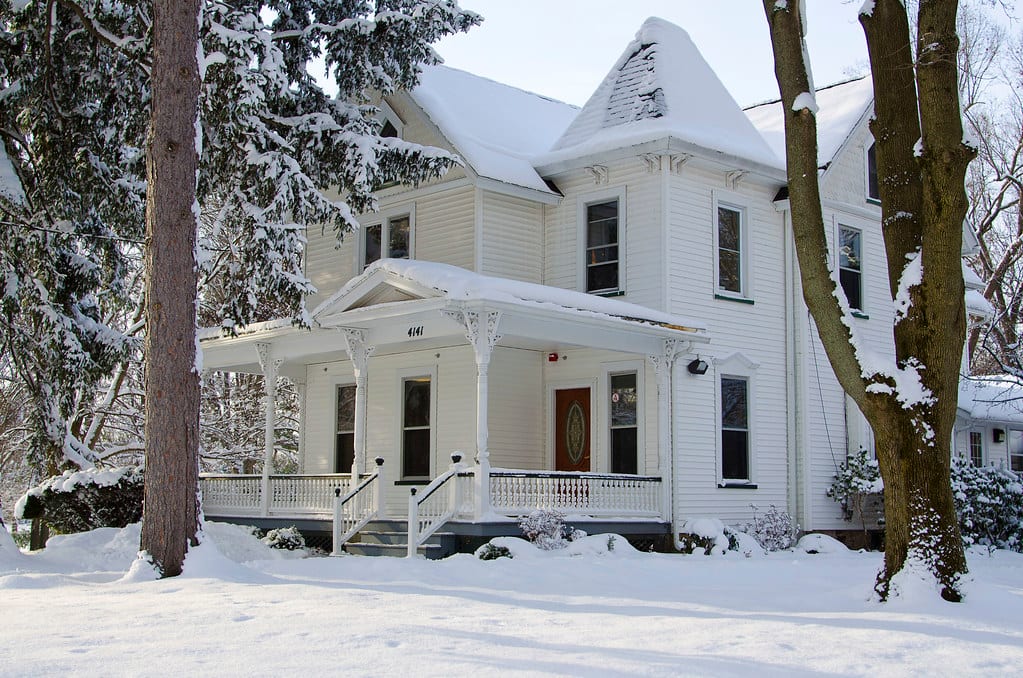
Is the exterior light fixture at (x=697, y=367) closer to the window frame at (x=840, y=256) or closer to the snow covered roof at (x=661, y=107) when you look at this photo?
the snow covered roof at (x=661, y=107)

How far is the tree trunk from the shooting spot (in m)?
12.0

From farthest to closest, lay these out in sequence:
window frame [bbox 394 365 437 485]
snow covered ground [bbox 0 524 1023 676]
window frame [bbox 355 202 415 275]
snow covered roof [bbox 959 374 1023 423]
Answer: snow covered roof [bbox 959 374 1023 423]
window frame [bbox 355 202 415 275]
window frame [bbox 394 365 437 485]
snow covered ground [bbox 0 524 1023 676]

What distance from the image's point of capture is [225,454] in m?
29.1

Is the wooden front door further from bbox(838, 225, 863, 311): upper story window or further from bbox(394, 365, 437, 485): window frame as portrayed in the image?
bbox(838, 225, 863, 311): upper story window

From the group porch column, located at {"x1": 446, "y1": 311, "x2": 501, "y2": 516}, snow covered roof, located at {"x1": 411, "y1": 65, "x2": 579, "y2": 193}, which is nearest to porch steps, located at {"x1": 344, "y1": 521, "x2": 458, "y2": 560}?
porch column, located at {"x1": 446, "y1": 311, "x2": 501, "y2": 516}

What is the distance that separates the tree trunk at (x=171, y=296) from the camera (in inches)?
471

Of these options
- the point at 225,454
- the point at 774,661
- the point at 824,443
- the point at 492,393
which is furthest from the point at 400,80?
the point at 225,454

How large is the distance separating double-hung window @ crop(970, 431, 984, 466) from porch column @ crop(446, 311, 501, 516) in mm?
14216

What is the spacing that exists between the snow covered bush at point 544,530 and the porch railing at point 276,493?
127 inches

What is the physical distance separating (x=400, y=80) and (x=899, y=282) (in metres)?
9.97

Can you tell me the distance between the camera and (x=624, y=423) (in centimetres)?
1778

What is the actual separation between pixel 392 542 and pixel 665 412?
4562mm

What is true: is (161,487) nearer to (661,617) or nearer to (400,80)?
(661,617)

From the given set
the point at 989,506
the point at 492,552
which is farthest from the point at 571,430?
the point at 989,506
